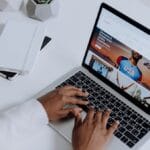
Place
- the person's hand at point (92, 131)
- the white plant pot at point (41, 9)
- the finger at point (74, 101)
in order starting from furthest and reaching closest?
the white plant pot at point (41, 9) < the finger at point (74, 101) < the person's hand at point (92, 131)

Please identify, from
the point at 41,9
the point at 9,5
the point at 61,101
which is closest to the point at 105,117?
the point at 61,101

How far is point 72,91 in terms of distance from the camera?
1.12 m

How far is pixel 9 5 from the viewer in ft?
4.65

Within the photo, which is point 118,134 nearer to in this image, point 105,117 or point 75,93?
point 105,117

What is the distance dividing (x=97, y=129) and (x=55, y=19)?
1.73 feet

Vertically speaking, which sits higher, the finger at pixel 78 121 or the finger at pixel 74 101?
the finger at pixel 74 101

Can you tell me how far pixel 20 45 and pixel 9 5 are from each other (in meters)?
0.24

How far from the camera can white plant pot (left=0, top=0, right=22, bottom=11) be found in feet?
4.62

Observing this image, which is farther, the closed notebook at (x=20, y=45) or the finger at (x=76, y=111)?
the closed notebook at (x=20, y=45)

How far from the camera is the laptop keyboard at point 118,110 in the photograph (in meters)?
1.03

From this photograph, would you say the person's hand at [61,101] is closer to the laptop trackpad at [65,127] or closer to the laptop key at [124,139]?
the laptop trackpad at [65,127]

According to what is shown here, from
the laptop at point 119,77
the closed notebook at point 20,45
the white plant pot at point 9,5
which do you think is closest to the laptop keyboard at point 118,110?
the laptop at point 119,77

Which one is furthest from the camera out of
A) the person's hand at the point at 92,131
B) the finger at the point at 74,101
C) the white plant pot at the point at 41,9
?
the white plant pot at the point at 41,9

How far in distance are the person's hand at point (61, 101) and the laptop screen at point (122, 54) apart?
111 millimetres
